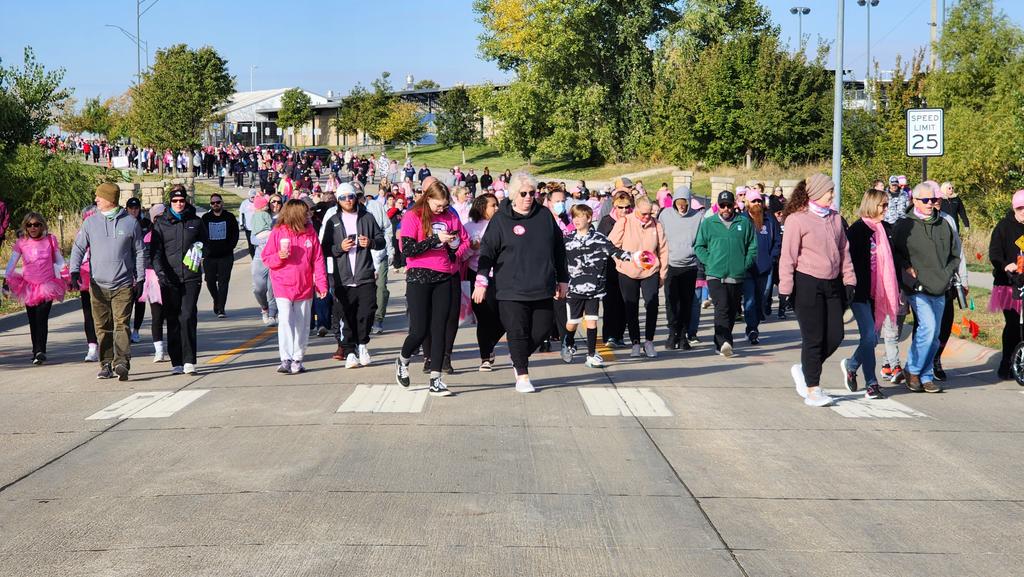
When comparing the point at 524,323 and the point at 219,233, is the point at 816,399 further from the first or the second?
the point at 219,233

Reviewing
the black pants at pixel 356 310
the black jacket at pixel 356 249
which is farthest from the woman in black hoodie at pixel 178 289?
the black pants at pixel 356 310

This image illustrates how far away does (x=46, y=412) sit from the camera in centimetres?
1029

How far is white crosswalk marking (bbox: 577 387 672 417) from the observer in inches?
396

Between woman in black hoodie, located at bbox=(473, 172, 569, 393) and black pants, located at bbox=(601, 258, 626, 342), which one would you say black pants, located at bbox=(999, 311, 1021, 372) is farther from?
woman in black hoodie, located at bbox=(473, 172, 569, 393)

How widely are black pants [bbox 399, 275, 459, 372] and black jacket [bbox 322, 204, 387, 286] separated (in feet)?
5.66

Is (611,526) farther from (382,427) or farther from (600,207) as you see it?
(600,207)

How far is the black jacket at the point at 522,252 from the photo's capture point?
35.6 feet

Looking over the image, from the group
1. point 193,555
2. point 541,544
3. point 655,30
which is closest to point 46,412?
point 193,555

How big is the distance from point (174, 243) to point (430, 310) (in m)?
3.29

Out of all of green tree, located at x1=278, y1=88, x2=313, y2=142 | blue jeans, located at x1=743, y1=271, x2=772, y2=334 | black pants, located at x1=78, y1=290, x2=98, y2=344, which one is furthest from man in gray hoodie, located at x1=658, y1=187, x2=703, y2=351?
green tree, located at x1=278, y1=88, x2=313, y2=142

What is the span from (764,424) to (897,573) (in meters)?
3.97

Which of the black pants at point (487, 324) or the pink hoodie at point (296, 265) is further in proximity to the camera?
the black pants at point (487, 324)

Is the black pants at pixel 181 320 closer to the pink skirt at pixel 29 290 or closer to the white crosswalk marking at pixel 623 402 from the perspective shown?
the pink skirt at pixel 29 290

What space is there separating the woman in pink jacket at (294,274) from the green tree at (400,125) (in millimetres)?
75185
